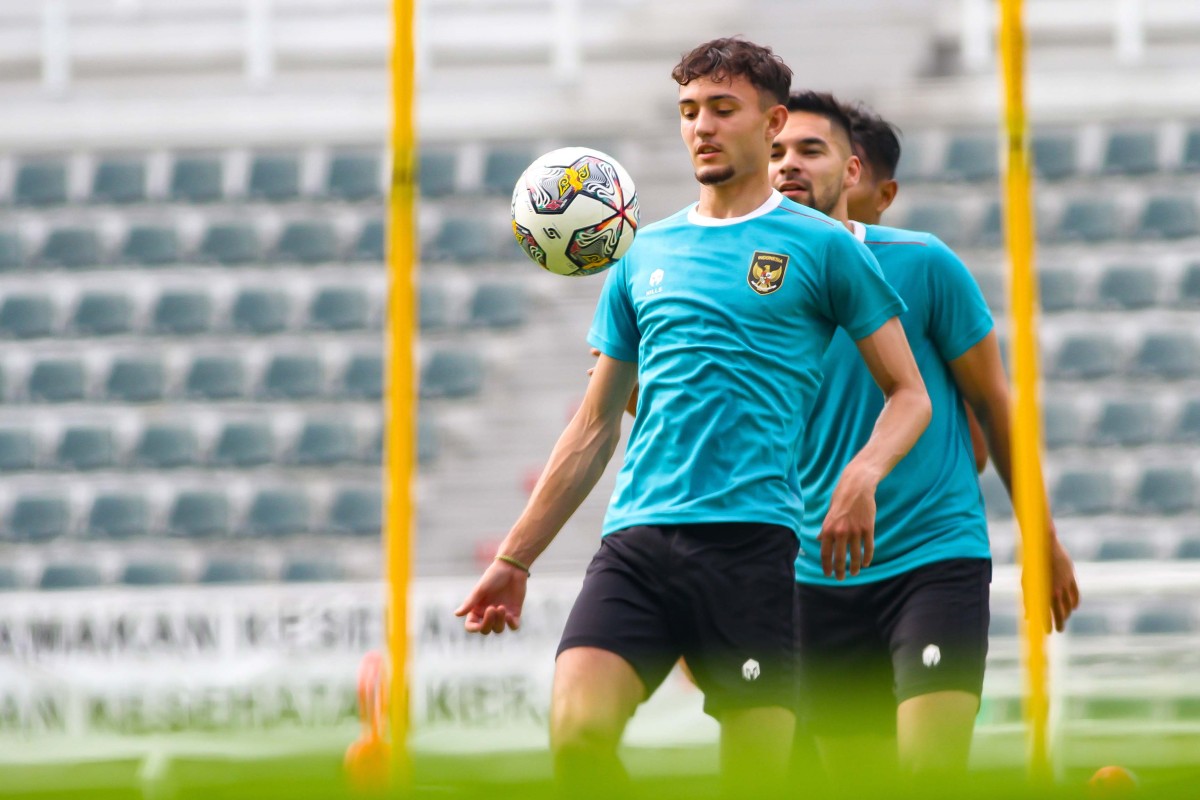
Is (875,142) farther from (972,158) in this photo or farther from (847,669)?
(972,158)

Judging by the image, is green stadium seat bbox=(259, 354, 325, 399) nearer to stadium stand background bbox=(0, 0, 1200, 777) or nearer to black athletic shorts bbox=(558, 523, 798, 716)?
stadium stand background bbox=(0, 0, 1200, 777)

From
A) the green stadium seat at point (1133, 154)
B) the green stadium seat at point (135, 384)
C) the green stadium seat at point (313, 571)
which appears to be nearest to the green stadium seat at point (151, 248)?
the green stadium seat at point (135, 384)

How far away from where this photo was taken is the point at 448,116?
47.2ft

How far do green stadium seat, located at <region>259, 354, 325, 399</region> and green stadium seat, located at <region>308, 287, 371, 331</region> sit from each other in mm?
363

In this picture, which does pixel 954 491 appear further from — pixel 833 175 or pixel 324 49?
pixel 324 49

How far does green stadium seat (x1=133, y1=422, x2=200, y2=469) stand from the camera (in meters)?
13.2

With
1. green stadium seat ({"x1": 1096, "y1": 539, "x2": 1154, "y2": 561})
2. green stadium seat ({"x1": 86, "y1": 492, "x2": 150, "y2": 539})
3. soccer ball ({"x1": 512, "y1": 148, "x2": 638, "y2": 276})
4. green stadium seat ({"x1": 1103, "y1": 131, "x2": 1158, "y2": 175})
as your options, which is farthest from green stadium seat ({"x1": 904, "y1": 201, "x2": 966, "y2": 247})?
soccer ball ({"x1": 512, "y1": 148, "x2": 638, "y2": 276})

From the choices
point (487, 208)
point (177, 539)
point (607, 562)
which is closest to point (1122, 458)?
point (487, 208)

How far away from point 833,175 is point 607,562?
1.31 meters

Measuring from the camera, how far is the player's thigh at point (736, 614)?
352 cm

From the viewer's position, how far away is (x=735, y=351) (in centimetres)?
363

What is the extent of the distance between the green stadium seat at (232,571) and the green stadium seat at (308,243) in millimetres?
2727

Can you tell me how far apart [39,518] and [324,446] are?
216 cm

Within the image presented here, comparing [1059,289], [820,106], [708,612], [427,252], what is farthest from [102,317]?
[708,612]
